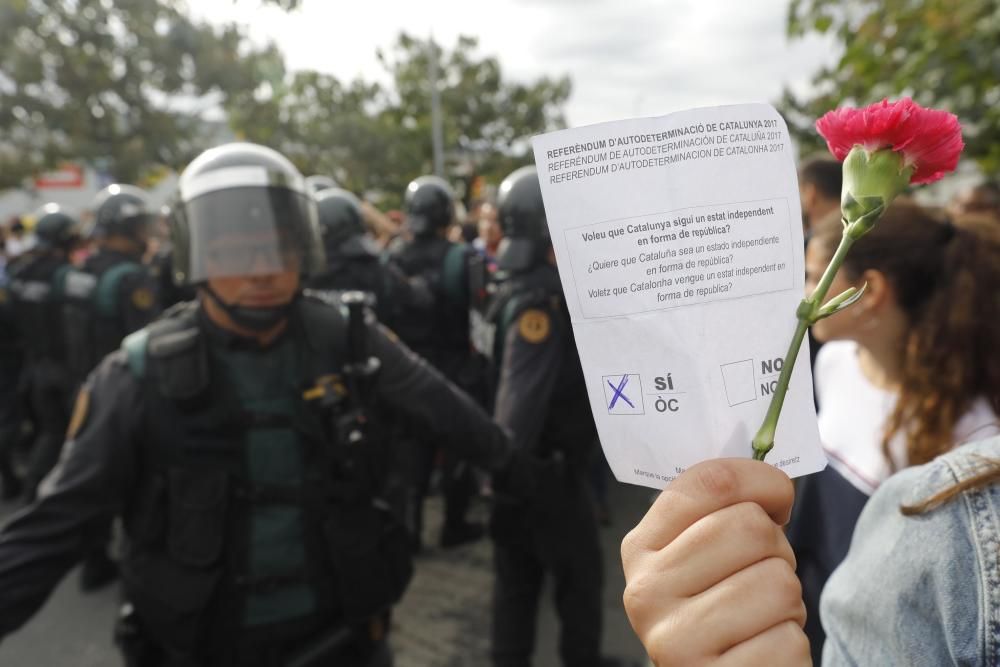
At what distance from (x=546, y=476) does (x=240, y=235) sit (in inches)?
58.9

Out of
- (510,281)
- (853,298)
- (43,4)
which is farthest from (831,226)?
(43,4)

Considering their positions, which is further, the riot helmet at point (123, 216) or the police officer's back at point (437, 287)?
the riot helmet at point (123, 216)

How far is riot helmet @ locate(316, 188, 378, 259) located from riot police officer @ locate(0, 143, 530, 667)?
6.77ft

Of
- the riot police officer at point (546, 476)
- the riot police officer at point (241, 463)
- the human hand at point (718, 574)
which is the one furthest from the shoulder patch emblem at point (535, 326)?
the human hand at point (718, 574)

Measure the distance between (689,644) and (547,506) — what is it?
7.45 ft

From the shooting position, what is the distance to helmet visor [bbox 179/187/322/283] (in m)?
2.09

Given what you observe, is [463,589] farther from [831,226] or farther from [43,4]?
[43,4]

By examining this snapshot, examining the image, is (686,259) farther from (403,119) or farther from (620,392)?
(403,119)

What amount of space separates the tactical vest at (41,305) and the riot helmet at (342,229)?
258cm

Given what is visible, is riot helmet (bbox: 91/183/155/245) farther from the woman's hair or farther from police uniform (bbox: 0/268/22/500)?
the woman's hair

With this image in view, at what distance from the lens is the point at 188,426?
187cm

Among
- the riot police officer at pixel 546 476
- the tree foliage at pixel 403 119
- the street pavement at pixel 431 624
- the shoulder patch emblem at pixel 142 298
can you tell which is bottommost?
the street pavement at pixel 431 624

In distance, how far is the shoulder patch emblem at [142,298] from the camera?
498 cm

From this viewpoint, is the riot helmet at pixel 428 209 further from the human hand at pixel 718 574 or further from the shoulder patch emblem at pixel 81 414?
the human hand at pixel 718 574
